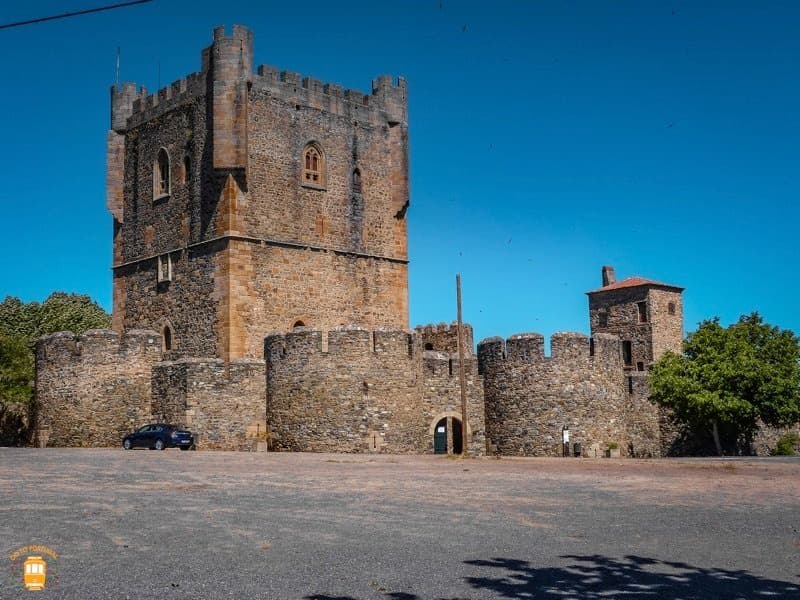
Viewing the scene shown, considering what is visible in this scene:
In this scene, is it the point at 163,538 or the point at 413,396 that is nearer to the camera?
the point at 163,538

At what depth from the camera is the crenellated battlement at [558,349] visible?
33.0 m

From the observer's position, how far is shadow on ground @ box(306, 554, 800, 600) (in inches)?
347

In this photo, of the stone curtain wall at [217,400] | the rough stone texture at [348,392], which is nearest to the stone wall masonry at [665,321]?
the rough stone texture at [348,392]

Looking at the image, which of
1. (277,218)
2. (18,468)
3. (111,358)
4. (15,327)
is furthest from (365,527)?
(15,327)

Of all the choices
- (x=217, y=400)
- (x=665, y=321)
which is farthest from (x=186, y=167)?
(x=665, y=321)

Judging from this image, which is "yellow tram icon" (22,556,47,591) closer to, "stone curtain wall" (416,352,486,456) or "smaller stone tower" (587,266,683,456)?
"stone curtain wall" (416,352,486,456)

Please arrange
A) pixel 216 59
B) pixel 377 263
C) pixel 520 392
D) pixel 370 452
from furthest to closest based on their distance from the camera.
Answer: pixel 377 263, pixel 216 59, pixel 520 392, pixel 370 452

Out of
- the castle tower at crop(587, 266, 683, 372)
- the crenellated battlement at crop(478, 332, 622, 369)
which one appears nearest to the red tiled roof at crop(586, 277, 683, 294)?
the castle tower at crop(587, 266, 683, 372)

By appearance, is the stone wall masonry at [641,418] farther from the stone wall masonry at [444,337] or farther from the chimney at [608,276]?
the chimney at [608,276]

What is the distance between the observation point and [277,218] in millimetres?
37844

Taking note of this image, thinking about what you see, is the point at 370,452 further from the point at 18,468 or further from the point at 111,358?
the point at 18,468

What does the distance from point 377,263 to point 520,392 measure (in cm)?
1024

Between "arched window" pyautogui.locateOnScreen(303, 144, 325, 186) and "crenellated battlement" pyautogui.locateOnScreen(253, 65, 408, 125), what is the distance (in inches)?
68.0

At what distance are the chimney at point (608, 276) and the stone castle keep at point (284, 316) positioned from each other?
22367 millimetres
